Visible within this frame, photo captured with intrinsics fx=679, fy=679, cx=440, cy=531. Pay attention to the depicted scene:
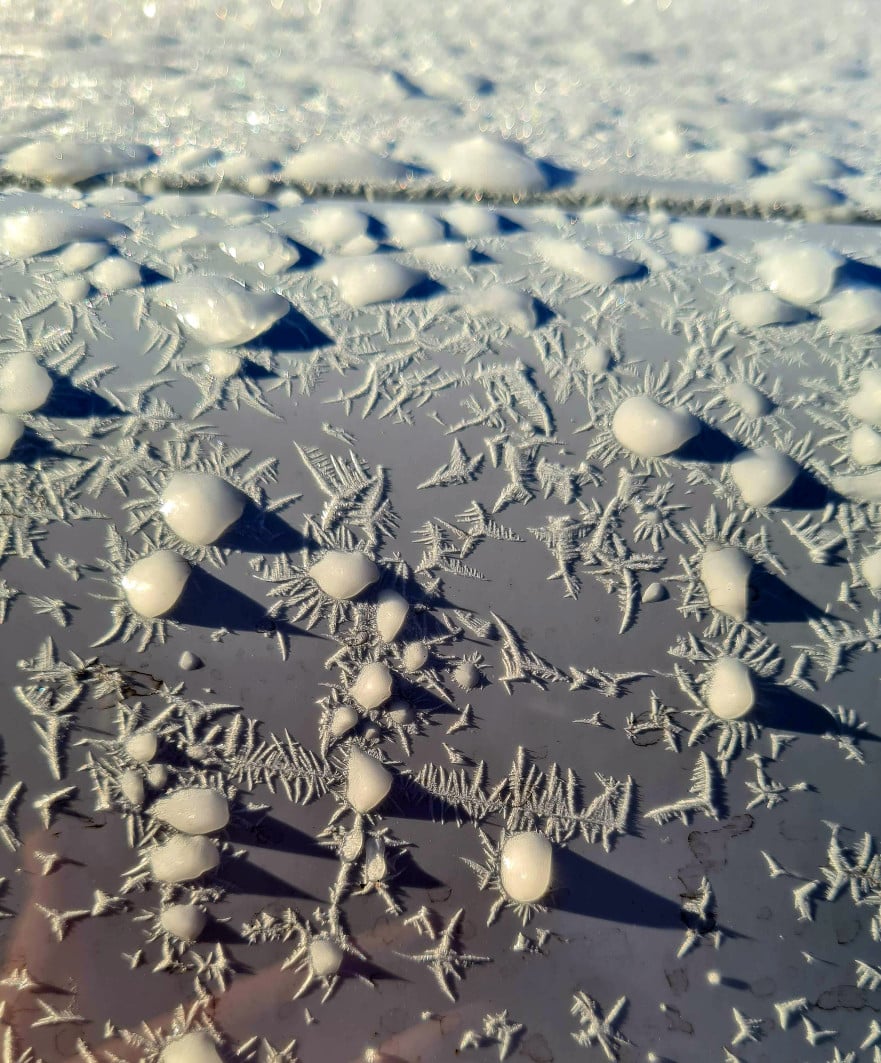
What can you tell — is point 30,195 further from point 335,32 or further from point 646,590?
point 646,590

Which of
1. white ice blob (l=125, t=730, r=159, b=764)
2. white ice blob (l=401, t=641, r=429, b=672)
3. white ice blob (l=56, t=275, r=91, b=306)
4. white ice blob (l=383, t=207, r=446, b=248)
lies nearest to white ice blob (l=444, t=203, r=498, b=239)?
white ice blob (l=383, t=207, r=446, b=248)

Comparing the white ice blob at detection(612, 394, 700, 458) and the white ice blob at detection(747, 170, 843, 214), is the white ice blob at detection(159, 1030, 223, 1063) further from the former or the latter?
the white ice blob at detection(747, 170, 843, 214)

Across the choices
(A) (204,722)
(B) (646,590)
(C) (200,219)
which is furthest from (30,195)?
(B) (646,590)

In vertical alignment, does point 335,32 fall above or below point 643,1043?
above

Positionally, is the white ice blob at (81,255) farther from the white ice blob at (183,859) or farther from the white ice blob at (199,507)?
the white ice blob at (183,859)

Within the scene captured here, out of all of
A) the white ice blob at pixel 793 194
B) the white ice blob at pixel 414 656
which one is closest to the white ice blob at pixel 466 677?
the white ice blob at pixel 414 656

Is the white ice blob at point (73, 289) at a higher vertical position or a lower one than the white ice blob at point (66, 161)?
lower
